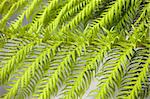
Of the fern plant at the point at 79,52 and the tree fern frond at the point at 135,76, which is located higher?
the fern plant at the point at 79,52

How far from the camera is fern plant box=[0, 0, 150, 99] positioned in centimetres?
83

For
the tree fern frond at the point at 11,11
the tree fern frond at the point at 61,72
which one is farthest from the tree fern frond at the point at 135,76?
the tree fern frond at the point at 11,11

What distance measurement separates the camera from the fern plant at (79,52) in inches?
32.7

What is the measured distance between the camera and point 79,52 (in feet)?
2.83

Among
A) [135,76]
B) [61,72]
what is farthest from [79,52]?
[135,76]

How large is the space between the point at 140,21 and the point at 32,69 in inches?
17.5

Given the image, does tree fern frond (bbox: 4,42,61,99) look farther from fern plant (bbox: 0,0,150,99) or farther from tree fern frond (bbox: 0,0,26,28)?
tree fern frond (bbox: 0,0,26,28)

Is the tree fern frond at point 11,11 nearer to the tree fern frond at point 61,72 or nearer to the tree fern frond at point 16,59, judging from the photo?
the tree fern frond at point 16,59

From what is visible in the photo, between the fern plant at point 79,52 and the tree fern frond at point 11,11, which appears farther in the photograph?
the tree fern frond at point 11,11

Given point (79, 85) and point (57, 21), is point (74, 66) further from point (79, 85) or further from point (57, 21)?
point (57, 21)

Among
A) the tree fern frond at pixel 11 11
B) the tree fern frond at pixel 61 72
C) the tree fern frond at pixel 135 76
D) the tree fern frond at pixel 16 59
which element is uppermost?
the tree fern frond at pixel 11 11

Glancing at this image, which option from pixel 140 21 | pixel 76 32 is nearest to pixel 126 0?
pixel 140 21

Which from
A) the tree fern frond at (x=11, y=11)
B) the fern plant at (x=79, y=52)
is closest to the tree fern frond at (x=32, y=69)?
the fern plant at (x=79, y=52)

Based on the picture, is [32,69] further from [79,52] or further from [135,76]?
[135,76]
